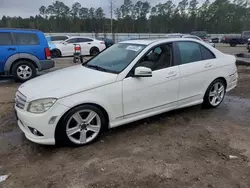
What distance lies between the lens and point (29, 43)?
8.24 metres

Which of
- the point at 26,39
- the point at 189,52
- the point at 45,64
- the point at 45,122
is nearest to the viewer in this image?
the point at 45,122

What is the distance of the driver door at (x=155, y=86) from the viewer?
3873 millimetres

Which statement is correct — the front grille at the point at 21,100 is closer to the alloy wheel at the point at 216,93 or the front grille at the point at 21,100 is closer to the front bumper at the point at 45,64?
the alloy wheel at the point at 216,93

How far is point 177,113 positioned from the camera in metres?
5.02

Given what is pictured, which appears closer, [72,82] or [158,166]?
[158,166]

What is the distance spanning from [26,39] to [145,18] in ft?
216

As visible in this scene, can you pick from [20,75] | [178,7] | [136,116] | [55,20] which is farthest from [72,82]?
[178,7]

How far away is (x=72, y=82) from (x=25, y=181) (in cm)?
147

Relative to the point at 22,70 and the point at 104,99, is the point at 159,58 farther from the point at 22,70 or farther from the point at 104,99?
the point at 22,70

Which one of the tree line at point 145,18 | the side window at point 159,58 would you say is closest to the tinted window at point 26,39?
the side window at point 159,58

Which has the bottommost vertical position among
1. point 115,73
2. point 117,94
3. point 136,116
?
point 136,116

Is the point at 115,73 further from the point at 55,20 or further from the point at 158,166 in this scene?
the point at 55,20

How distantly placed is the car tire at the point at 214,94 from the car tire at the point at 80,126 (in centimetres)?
241

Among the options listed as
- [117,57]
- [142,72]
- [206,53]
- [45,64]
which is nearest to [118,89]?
[142,72]
